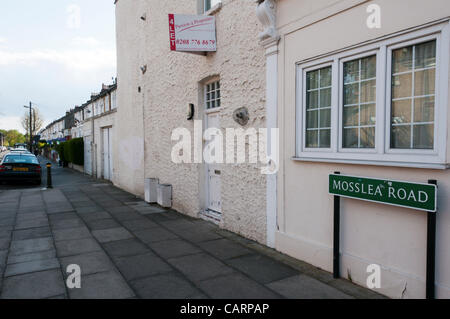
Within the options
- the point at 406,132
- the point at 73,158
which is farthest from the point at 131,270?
the point at 73,158

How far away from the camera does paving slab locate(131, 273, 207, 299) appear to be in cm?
372

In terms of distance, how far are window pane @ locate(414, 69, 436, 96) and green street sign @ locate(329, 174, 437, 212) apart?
92 centimetres

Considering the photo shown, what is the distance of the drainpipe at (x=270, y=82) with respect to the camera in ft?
16.4

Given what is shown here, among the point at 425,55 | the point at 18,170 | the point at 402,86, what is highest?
the point at 425,55

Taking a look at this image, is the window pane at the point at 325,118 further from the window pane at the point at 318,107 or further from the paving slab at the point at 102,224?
the paving slab at the point at 102,224

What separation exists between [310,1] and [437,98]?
218 cm

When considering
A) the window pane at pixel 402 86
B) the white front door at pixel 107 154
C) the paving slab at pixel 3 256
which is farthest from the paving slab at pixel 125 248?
the white front door at pixel 107 154

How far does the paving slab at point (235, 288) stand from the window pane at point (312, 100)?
7.98 ft

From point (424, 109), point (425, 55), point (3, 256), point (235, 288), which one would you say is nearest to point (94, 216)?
point (3, 256)

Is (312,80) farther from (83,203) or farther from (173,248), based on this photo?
(83,203)

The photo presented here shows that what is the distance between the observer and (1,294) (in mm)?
3758

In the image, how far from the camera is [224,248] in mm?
5359

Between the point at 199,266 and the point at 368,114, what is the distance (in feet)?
9.46
